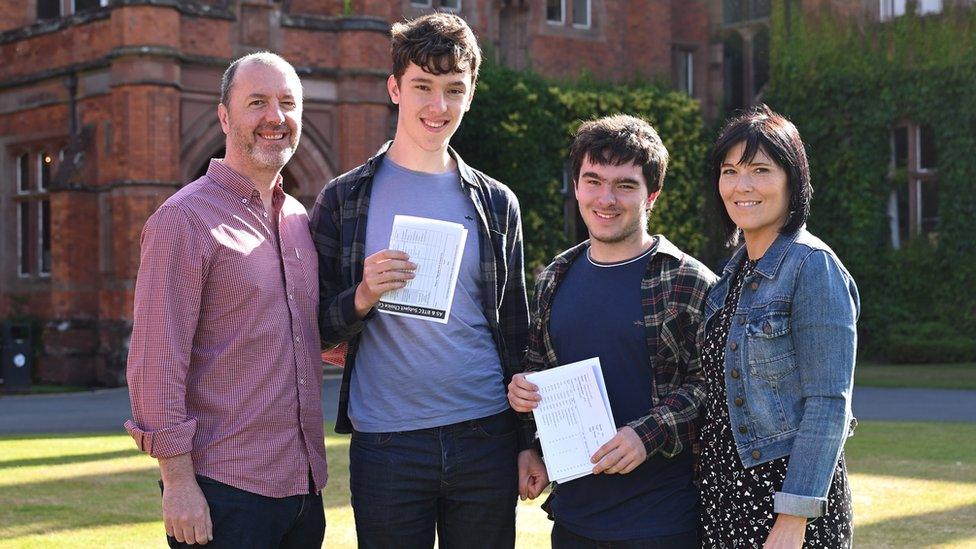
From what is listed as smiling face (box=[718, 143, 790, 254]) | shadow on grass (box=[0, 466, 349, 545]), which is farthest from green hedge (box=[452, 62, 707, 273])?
smiling face (box=[718, 143, 790, 254])

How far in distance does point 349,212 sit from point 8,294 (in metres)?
18.5

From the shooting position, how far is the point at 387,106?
19.8 metres

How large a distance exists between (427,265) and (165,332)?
0.81 meters

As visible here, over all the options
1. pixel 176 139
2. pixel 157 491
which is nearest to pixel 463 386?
pixel 157 491

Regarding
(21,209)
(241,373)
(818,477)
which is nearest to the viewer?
(818,477)

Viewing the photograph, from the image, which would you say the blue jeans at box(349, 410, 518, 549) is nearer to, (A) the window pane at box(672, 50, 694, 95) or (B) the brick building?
(B) the brick building

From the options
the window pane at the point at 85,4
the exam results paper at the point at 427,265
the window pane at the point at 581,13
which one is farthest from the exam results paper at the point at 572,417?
the window pane at the point at 581,13

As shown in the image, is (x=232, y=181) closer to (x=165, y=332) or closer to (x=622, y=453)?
(x=165, y=332)

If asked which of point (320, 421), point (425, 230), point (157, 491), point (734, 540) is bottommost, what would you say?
point (157, 491)

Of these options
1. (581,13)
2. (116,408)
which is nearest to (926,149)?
(581,13)

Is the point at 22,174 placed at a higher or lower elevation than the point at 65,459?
higher

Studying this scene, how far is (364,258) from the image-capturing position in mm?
4039

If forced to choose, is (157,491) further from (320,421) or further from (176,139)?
(176,139)

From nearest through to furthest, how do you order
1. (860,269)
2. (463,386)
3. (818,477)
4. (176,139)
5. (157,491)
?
1. (818,477)
2. (463,386)
3. (157,491)
4. (176,139)
5. (860,269)
